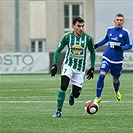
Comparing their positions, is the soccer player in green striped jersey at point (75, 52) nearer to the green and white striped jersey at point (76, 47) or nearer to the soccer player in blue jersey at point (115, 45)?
the green and white striped jersey at point (76, 47)

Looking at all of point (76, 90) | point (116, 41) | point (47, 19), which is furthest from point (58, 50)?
point (47, 19)

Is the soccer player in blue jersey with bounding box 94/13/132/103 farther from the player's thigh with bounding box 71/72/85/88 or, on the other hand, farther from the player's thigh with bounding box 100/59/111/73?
the player's thigh with bounding box 71/72/85/88

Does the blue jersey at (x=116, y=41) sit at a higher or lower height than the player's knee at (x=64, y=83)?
higher

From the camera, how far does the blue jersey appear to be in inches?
582

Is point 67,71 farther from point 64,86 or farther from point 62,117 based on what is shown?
point 62,117

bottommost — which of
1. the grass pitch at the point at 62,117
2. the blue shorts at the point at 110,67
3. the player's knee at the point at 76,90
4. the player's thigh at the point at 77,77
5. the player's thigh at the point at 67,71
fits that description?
the grass pitch at the point at 62,117

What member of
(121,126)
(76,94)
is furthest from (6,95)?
(121,126)

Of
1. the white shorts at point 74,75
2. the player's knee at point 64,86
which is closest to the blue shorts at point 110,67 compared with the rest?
the white shorts at point 74,75

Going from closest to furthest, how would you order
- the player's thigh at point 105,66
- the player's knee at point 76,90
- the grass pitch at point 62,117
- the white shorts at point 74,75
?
the grass pitch at point 62,117
the white shorts at point 74,75
the player's knee at point 76,90
the player's thigh at point 105,66

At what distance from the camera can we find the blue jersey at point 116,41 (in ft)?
48.5

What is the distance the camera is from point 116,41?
14852 millimetres

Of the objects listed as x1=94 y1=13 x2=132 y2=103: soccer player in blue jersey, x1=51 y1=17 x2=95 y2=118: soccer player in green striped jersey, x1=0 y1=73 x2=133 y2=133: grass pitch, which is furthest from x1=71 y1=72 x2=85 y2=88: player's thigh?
x1=94 y1=13 x2=132 y2=103: soccer player in blue jersey

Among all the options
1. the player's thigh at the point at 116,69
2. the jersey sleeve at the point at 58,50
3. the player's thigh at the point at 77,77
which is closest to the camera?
the jersey sleeve at the point at 58,50

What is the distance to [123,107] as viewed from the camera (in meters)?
14.0
